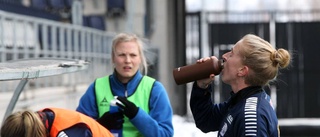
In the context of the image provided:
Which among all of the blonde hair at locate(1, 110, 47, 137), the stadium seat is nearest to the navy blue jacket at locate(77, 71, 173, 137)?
the blonde hair at locate(1, 110, 47, 137)

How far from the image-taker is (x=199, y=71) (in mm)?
2561

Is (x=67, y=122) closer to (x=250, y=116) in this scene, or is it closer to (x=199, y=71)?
(x=199, y=71)

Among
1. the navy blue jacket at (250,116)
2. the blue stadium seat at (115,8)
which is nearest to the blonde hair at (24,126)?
the navy blue jacket at (250,116)

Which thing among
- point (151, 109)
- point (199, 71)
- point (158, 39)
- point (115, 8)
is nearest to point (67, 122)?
point (199, 71)

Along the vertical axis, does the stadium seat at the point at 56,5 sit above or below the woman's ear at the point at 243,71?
above

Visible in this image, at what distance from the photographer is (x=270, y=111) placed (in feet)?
7.92

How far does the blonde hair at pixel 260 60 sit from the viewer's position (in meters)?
2.47

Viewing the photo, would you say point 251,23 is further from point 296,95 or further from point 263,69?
point 263,69

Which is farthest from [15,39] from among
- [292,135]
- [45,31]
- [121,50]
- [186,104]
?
[186,104]

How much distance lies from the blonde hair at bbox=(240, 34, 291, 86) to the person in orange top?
0.68 m

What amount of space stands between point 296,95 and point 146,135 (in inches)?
377

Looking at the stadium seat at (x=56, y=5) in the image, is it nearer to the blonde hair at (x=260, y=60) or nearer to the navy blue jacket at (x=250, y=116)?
the navy blue jacket at (x=250, y=116)

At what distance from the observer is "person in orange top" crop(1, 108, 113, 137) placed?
2357 mm

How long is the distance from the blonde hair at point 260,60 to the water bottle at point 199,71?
0.37 ft
